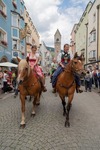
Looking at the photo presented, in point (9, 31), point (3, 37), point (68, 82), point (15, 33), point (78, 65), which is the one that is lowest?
point (68, 82)

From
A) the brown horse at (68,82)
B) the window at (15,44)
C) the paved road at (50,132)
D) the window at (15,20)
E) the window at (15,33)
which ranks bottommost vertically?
the paved road at (50,132)

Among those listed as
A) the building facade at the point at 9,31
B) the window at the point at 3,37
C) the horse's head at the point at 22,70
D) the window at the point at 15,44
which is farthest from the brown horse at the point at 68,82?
the window at the point at 15,44

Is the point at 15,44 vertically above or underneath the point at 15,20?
underneath

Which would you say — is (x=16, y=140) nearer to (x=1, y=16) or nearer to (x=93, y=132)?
(x=93, y=132)

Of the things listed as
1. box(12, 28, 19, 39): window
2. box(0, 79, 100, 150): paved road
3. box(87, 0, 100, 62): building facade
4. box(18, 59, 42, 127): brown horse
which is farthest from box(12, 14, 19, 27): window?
box(18, 59, 42, 127): brown horse

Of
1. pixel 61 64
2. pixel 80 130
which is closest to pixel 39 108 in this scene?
pixel 61 64

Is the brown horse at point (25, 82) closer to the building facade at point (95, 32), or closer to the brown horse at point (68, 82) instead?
the brown horse at point (68, 82)

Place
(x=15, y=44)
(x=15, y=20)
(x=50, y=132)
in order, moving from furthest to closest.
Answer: (x=15, y=44), (x=15, y=20), (x=50, y=132)

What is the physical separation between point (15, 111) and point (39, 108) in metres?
1.09

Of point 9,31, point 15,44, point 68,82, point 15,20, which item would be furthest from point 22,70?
point 15,20

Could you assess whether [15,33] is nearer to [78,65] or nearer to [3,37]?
[3,37]

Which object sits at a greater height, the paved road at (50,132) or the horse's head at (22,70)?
the horse's head at (22,70)

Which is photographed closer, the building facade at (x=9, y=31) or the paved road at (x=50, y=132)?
the paved road at (x=50, y=132)

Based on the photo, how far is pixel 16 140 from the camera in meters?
4.58
